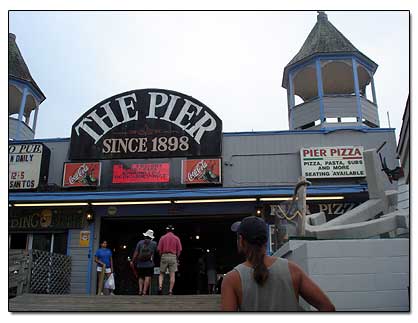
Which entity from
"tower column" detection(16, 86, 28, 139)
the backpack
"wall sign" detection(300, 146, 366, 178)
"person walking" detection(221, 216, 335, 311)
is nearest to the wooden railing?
the backpack

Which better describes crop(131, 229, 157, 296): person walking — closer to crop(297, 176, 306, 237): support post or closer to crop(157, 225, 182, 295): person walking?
crop(157, 225, 182, 295): person walking

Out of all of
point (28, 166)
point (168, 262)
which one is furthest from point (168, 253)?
point (28, 166)

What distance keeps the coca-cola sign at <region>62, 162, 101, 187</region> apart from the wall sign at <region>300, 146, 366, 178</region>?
601cm

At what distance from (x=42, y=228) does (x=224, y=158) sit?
5.70 metres

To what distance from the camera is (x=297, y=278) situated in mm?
2402

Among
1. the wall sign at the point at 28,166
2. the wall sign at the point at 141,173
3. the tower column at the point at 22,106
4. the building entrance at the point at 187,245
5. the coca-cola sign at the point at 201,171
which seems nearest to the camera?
the coca-cola sign at the point at 201,171

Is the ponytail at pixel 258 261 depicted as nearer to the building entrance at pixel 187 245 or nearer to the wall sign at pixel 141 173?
the wall sign at pixel 141 173

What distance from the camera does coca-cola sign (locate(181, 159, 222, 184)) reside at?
1187 centimetres

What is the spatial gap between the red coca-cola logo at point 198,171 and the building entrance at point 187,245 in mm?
1359

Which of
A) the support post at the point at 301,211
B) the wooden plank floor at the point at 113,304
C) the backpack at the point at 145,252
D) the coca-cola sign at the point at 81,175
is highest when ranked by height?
the coca-cola sign at the point at 81,175

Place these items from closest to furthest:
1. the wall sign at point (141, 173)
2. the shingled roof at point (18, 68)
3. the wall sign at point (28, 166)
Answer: the wall sign at point (141, 173) → the wall sign at point (28, 166) → the shingled roof at point (18, 68)

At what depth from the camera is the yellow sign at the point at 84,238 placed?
1188cm

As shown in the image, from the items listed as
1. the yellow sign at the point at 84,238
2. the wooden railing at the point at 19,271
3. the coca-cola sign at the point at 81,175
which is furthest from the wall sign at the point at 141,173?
the wooden railing at the point at 19,271

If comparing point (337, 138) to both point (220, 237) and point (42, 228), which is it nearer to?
point (220, 237)
